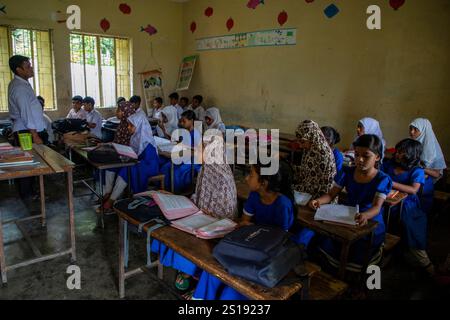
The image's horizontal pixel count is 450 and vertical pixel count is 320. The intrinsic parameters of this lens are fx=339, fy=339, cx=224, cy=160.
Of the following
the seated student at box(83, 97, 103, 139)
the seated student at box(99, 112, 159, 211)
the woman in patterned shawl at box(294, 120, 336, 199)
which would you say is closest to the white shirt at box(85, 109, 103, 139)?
the seated student at box(83, 97, 103, 139)

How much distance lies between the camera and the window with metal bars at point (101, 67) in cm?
688

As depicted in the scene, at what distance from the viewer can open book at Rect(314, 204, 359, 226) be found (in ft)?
6.40

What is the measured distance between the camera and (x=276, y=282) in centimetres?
124

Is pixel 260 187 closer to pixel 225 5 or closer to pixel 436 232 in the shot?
pixel 436 232

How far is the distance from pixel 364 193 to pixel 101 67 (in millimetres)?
6506

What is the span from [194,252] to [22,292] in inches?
61.5

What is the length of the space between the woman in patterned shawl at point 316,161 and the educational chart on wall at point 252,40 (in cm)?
355

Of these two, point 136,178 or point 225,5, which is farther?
point 225,5

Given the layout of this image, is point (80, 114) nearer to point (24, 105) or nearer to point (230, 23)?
point (24, 105)

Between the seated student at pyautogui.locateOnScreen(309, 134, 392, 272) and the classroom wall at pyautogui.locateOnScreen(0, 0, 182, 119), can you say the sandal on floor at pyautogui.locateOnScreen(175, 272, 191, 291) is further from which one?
the classroom wall at pyautogui.locateOnScreen(0, 0, 182, 119)

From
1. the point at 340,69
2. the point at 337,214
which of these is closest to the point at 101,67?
the point at 340,69

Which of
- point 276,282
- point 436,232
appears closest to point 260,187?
point 276,282

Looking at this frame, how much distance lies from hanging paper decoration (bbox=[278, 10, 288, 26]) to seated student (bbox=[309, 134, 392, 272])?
425cm

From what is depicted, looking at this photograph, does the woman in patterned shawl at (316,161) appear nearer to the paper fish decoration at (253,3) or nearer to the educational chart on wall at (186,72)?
the paper fish decoration at (253,3)
